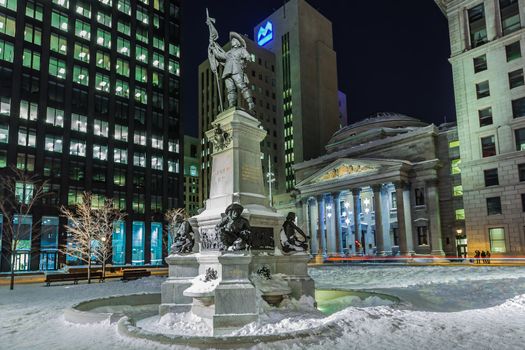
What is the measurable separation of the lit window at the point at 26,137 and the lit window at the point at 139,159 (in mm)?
17895

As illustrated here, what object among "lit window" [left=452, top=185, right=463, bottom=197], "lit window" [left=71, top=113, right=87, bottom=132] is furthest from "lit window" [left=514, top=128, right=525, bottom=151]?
"lit window" [left=71, top=113, right=87, bottom=132]

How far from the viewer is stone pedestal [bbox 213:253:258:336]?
10.5m

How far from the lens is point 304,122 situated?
12006cm

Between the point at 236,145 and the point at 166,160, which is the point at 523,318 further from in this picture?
the point at 166,160

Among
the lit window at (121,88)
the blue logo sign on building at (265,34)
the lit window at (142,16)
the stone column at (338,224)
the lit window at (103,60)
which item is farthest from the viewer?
the blue logo sign on building at (265,34)

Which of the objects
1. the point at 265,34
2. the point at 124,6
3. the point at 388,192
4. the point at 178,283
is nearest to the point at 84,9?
the point at 124,6

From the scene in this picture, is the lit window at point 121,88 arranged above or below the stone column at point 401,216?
above

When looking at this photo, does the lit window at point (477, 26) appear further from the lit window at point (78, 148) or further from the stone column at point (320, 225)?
the lit window at point (78, 148)

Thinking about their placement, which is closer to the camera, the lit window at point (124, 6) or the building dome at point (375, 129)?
the building dome at point (375, 129)

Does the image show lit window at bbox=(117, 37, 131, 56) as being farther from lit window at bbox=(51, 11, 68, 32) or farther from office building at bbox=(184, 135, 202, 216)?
office building at bbox=(184, 135, 202, 216)

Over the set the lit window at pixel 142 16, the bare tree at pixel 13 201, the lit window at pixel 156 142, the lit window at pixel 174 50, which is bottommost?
the bare tree at pixel 13 201

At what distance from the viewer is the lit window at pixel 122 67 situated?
77.9m

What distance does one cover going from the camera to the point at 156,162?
265 feet

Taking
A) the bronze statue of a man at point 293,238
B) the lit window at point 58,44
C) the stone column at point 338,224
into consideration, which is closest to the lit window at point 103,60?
the lit window at point 58,44
